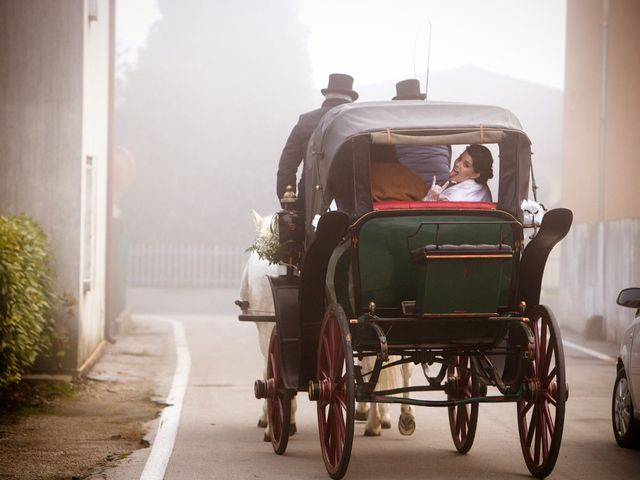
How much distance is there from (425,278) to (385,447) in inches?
88.0

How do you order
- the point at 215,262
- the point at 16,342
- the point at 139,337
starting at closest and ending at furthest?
the point at 16,342
the point at 139,337
the point at 215,262

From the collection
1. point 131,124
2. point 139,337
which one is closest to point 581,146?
point 139,337

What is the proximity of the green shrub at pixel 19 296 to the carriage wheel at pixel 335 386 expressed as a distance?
13.4 feet

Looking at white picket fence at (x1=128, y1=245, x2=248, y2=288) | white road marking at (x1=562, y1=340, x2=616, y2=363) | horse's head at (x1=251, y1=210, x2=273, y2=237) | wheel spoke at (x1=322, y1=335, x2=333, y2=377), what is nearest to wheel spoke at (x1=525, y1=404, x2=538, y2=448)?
wheel spoke at (x1=322, y1=335, x2=333, y2=377)

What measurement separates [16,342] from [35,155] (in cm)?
287

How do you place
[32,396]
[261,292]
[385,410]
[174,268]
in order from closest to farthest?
[385,410], [261,292], [32,396], [174,268]

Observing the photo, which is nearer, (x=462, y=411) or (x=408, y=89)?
(x=462, y=411)

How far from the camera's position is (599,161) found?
2434 centimetres

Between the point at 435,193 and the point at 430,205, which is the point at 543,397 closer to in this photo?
the point at 430,205

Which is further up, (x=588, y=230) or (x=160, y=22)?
(x=160, y=22)

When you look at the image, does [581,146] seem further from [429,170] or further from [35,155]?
[429,170]

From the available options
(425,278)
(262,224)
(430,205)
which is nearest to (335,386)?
(425,278)

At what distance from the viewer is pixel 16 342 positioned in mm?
12023

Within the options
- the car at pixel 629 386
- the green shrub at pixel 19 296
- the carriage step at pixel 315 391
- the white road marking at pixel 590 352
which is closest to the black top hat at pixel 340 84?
the car at pixel 629 386
